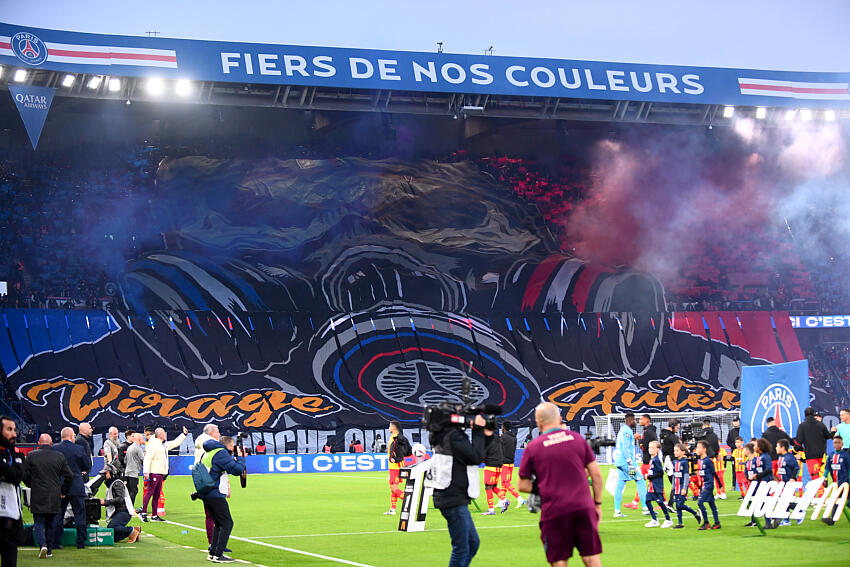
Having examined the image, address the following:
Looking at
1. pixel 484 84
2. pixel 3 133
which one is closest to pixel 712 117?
pixel 484 84

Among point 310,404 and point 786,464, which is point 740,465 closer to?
point 786,464

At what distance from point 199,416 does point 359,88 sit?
17.2 meters

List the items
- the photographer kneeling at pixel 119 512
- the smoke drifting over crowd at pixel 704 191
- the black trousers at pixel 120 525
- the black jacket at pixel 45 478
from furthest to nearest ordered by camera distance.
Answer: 1. the smoke drifting over crowd at pixel 704 191
2. the photographer kneeling at pixel 119 512
3. the black trousers at pixel 120 525
4. the black jacket at pixel 45 478

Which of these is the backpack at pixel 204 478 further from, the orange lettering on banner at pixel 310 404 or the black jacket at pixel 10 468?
the orange lettering on banner at pixel 310 404

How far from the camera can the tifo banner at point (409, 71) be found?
142ft

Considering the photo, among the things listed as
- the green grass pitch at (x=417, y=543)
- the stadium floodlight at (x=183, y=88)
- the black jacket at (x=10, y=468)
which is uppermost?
the stadium floodlight at (x=183, y=88)

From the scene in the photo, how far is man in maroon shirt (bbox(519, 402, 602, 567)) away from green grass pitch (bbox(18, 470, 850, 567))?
221 inches

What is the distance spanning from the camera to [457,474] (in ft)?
36.5

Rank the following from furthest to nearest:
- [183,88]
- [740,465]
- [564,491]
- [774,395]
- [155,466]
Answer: [183,88]
[740,465]
[774,395]
[155,466]
[564,491]

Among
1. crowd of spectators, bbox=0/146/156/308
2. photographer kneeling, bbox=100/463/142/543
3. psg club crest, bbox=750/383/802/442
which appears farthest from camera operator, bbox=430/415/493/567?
crowd of spectators, bbox=0/146/156/308

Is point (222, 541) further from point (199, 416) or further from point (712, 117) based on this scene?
point (712, 117)

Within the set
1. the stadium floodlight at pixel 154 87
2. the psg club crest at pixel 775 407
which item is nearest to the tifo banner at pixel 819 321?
the psg club crest at pixel 775 407

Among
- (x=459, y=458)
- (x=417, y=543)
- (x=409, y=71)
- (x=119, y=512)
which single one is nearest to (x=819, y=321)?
Result: (x=409, y=71)

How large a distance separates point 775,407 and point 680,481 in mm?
6047
